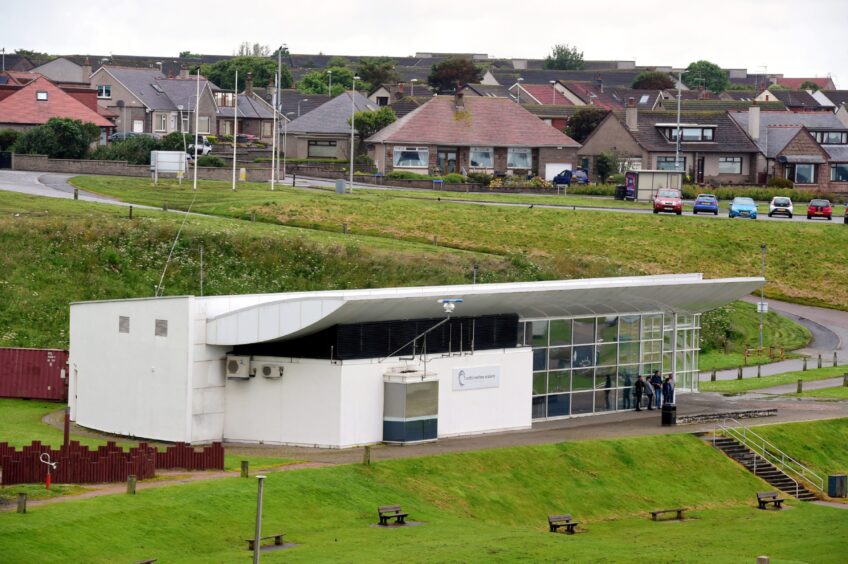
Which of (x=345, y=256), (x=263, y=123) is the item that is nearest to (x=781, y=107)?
(x=263, y=123)

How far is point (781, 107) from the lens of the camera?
180 meters

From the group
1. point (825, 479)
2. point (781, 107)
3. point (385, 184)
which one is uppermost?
point (781, 107)

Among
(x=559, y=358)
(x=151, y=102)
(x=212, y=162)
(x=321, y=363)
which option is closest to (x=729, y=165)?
(x=212, y=162)

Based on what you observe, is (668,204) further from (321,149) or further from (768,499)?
(768,499)

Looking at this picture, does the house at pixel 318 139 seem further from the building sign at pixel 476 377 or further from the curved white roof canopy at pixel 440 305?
the building sign at pixel 476 377

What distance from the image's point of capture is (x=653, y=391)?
197 feet

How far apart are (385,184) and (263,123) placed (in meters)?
35.1

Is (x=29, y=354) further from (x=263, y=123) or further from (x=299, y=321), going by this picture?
(x=263, y=123)

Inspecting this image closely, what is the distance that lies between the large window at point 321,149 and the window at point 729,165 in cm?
3742

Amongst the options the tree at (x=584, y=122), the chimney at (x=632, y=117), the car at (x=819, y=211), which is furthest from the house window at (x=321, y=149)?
the car at (x=819, y=211)

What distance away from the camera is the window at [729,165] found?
137 m

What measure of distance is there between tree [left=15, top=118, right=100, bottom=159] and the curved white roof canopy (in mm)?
61185

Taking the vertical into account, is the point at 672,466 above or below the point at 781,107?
below

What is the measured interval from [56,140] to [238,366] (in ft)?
221
